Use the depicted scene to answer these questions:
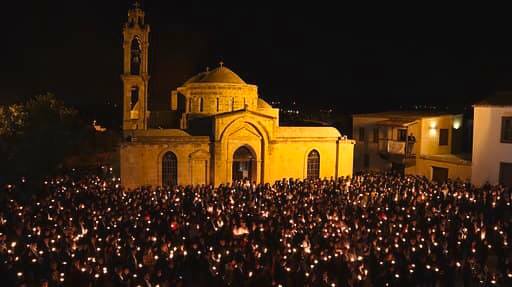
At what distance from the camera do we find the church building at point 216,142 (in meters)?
28.1

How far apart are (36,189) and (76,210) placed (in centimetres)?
793

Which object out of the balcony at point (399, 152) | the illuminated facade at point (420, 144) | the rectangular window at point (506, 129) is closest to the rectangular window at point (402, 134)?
the illuminated facade at point (420, 144)

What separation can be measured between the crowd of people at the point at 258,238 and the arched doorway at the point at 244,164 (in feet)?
22.7

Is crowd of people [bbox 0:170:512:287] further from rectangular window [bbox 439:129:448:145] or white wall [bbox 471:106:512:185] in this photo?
rectangular window [bbox 439:129:448:145]

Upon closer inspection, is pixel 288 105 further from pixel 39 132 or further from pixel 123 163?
pixel 123 163

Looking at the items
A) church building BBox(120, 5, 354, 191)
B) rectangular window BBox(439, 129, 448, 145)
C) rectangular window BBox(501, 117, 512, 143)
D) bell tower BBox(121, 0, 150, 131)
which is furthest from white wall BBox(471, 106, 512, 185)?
bell tower BBox(121, 0, 150, 131)

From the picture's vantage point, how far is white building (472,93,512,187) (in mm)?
27797

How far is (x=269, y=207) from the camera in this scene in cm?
2034

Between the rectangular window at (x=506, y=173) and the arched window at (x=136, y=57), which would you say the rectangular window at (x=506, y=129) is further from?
the arched window at (x=136, y=57)

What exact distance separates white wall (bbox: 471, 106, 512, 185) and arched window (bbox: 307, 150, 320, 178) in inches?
354

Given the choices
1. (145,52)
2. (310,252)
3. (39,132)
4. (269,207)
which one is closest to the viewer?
(310,252)

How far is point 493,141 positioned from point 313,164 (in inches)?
405

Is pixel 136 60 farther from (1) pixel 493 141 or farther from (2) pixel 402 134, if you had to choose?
(1) pixel 493 141

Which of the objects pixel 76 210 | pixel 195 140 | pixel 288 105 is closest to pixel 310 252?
pixel 76 210
